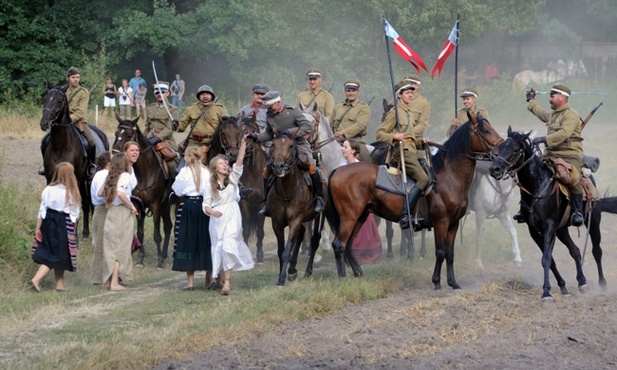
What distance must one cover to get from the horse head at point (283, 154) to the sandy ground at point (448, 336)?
7.11ft

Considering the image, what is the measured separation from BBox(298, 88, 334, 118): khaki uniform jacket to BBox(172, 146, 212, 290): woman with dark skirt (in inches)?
216

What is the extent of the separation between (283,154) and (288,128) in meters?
1.35

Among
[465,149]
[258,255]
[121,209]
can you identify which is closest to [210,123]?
[258,255]

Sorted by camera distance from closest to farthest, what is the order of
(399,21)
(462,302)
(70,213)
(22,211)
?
(462,302) → (70,213) → (22,211) → (399,21)

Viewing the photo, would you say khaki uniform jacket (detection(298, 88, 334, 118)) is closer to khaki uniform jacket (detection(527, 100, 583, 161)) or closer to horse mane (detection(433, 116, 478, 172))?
horse mane (detection(433, 116, 478, 172))

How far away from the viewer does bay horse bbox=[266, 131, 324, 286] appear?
15891 millimetres

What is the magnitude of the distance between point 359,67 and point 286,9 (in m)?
3.41

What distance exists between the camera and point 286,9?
4056 centimetres

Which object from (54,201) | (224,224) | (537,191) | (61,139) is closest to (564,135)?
(537,191)

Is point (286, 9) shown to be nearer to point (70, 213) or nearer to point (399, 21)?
point (399, 21)

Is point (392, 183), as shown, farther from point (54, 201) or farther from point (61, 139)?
point (61, 139)

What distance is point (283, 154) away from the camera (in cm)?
1578

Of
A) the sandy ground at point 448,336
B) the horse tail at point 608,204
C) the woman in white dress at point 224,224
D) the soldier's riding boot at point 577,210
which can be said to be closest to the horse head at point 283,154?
the woman in white dress at point 224,224

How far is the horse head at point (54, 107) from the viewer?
19.3 m
